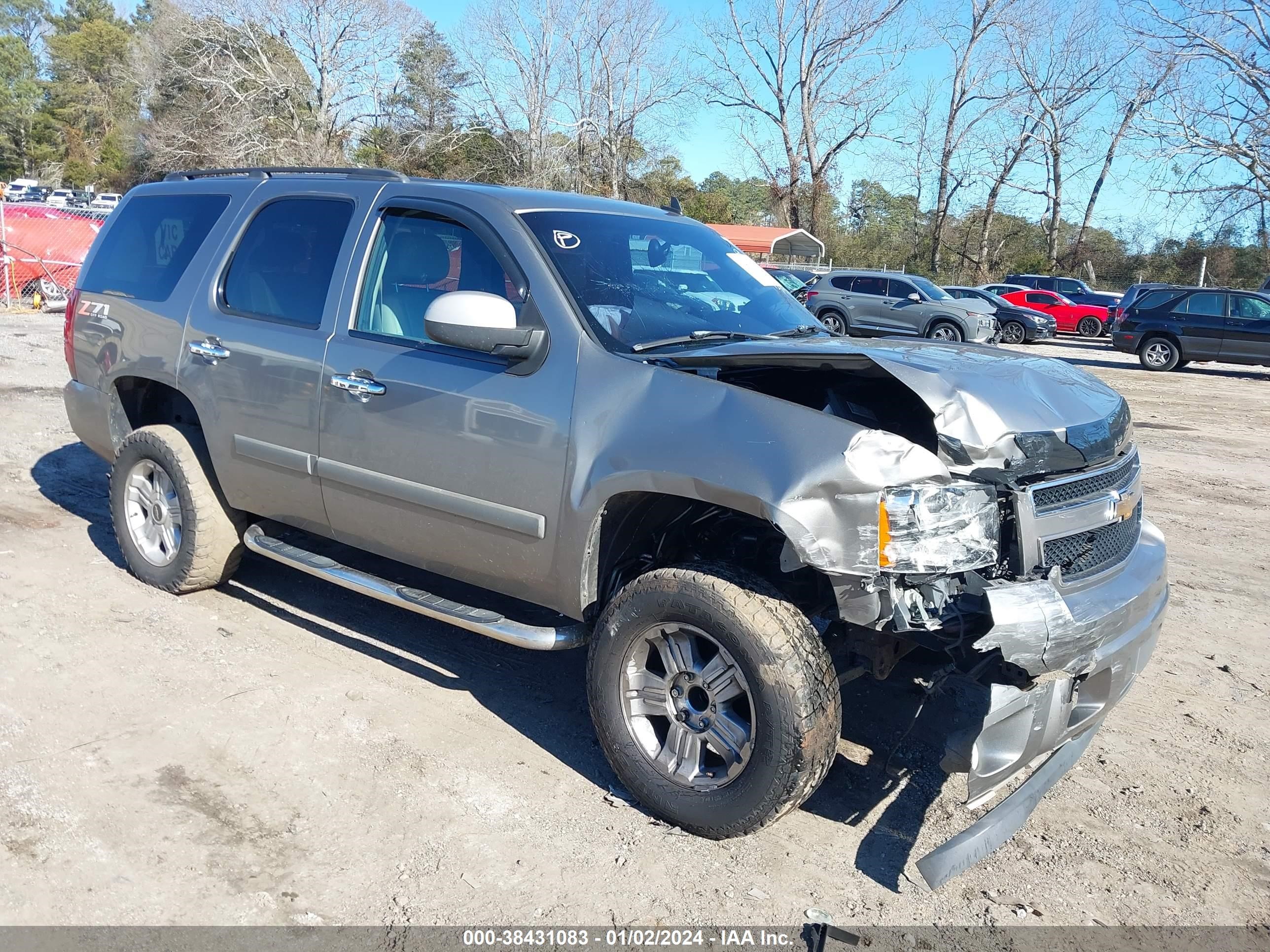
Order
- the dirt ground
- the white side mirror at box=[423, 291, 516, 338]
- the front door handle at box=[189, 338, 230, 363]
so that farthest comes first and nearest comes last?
the front door handle at box=[189, 338, 230, 363] < the white side mirror at box=[423, 291, 516, 338] < the dirt ground

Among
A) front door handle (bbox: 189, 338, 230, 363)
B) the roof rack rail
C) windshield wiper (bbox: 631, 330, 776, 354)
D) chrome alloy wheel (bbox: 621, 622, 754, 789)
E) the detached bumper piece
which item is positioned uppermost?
the roof rack rail

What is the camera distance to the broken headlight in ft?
9.74

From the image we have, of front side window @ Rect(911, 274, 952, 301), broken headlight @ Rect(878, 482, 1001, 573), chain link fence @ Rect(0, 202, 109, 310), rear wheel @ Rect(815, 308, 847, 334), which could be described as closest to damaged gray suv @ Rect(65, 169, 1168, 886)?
broken headlight @ Rect(878, 482, 1001, 573)

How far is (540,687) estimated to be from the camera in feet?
14.6

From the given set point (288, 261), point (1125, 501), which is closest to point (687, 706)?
Result: point (1125, 501)

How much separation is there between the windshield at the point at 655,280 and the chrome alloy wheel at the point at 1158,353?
19.0 meters

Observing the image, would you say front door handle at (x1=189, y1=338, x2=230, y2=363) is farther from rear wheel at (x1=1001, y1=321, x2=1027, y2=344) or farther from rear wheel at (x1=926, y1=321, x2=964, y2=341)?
rear wheel at (x1=1001, y1=321, x2=1027, y2=344)

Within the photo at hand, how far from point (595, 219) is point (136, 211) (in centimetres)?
279

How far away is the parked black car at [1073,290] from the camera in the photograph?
31281mm

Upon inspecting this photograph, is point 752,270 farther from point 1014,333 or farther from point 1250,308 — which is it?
point 1014,333

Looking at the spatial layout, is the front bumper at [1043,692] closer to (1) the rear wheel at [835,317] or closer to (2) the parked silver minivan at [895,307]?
(2) the parked silver minivan at [895,307]

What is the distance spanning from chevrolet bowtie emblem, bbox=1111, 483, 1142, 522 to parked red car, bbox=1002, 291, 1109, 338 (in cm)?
2826

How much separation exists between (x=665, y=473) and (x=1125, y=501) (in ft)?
5.13

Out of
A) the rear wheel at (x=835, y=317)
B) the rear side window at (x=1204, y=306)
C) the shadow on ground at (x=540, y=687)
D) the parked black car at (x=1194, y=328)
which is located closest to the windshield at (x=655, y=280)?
the shadow on ground at (x=540, y=687)
